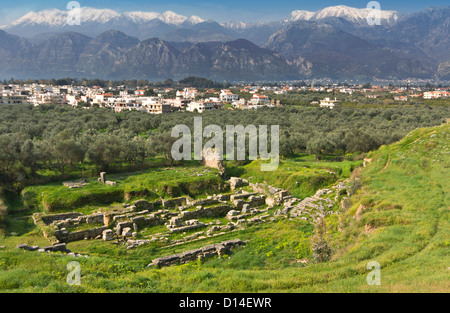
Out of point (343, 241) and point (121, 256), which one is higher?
point (343, 241)

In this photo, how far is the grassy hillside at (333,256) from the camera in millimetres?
11188

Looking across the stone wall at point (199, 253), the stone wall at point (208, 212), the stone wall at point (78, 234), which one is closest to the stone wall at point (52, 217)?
the stone wall at point (78, 234)

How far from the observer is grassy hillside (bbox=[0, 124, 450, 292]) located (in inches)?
440

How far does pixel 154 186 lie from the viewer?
102ft

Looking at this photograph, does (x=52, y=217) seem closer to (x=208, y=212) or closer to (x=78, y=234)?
(x=78, y=234)

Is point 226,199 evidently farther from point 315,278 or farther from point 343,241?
point 315,278

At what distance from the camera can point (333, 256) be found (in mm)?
15664

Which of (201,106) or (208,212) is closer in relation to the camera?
(208,212)

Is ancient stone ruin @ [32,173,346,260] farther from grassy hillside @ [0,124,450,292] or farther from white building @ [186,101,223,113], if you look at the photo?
white building @ [186,101,223,113]

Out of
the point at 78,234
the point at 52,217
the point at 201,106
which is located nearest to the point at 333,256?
the point at 78,234

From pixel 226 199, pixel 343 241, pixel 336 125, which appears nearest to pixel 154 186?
pixel 226 199

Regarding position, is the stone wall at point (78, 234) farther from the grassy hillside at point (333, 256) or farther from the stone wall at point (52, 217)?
the stone wall at point (52, 217)
